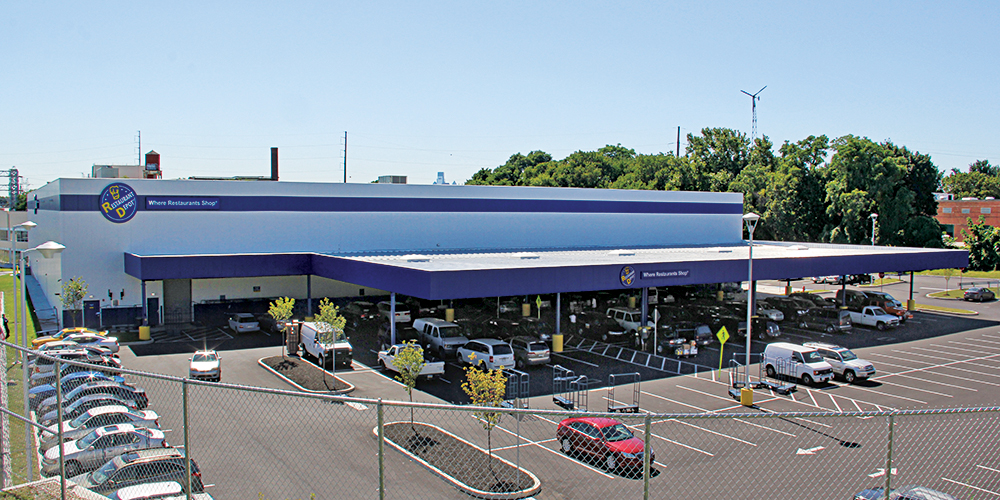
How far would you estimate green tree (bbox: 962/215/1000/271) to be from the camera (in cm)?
6400

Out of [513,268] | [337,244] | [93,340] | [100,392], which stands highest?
[337,244]

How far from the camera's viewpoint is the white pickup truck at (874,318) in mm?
35812

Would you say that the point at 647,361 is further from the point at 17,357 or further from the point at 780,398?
the point at 17,357

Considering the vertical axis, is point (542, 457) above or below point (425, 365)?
below

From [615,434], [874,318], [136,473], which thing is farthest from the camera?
[874,318]

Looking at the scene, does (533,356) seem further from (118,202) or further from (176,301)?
(118,202)

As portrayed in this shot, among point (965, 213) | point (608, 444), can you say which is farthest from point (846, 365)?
point (965, 213)

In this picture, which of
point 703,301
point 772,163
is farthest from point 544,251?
point 772,163

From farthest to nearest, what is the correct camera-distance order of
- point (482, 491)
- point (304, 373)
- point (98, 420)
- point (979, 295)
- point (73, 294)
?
point (979, 295) → point (73, 294) → point (304, 373) → point (98, 420) → point (482, 491)

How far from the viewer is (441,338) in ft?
91.8

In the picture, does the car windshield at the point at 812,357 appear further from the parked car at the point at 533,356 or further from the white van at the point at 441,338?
the white van at the point at 441,338

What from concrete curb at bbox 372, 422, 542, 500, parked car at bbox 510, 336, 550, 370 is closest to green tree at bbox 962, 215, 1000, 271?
parked car at bbox 510, 336, 550, 370

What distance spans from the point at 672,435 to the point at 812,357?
9831 mm

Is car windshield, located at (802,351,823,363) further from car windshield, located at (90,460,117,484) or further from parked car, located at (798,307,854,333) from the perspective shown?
car windshield, located at (90,460,117,484)
